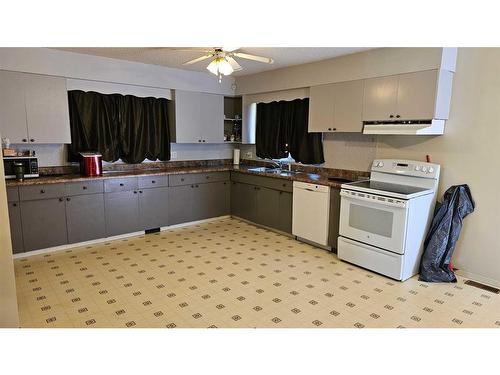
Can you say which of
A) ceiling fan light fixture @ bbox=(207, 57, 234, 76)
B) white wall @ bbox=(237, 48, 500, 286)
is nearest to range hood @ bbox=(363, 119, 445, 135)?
white wall @ bbox=(237, 48, 500, 286)

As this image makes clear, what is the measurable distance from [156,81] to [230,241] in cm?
266

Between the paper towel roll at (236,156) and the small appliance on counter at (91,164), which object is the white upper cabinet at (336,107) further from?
the small appliance on counter at (91,164)

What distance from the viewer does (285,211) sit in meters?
4.80

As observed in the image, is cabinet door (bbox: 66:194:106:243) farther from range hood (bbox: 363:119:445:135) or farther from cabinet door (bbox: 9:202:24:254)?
range hood (bbox: 363:119:445:135)

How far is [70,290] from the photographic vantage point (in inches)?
125

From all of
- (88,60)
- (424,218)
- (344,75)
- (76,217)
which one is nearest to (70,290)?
(76,217)

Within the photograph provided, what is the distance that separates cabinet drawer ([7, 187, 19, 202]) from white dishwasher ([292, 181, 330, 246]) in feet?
10.9

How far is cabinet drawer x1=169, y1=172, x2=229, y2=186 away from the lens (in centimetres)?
507

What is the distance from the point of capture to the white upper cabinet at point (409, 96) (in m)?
3.39

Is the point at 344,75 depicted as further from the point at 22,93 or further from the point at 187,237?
the point at 22,93

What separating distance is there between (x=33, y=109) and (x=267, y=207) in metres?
3.32

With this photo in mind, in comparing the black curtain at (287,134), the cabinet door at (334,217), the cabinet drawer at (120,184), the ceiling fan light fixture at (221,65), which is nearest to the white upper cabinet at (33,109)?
the cabinet drawer at (120,184)

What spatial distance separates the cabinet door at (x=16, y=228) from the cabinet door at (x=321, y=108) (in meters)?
3.80

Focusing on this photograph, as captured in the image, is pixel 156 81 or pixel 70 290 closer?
pixel 70 290
